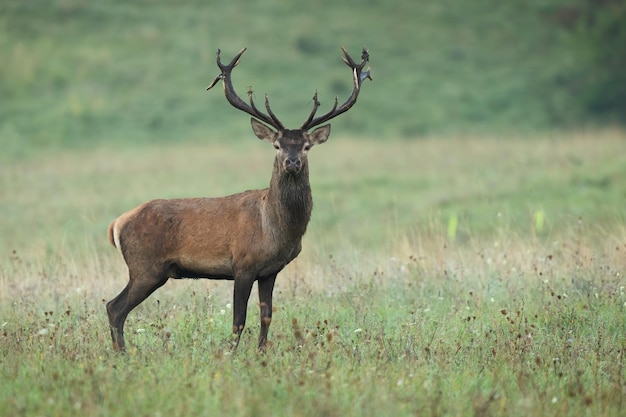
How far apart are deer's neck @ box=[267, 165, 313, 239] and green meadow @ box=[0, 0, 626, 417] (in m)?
0.86

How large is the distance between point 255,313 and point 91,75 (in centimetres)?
2877

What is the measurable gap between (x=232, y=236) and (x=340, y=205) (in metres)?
12.3

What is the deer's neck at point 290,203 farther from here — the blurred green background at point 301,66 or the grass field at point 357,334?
the blurred green background at point 301,66

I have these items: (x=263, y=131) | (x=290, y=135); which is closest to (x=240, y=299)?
(x=290, y=135)

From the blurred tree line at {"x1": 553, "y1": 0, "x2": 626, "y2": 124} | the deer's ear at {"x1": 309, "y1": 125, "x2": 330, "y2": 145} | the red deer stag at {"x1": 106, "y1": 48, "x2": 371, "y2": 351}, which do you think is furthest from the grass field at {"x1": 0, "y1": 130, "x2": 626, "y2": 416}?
the blurred tree line at {"x1": 553, "y1": 0, "x2": 626, "y2": 124}

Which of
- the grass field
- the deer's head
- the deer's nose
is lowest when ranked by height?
the grass field

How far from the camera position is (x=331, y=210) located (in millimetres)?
19875

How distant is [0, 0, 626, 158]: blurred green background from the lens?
3294 cm

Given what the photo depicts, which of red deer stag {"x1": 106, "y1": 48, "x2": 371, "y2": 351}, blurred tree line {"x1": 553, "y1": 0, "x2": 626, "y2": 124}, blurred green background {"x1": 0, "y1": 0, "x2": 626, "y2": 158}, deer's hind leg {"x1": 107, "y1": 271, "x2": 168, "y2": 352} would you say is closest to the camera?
red deer stag {"x1": 106, "y1": 48, "x2": 371, "y2": 351}

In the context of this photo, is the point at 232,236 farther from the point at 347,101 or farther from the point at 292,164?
the point at 347,101

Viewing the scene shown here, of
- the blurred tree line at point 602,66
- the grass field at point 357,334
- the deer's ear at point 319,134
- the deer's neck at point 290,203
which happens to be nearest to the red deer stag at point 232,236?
the deer's neck at point 290,203

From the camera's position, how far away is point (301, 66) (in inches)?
1492

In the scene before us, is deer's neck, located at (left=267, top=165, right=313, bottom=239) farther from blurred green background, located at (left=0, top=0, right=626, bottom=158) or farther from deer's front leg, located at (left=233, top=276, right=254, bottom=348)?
blurred green background, located at (left=0, top=0, right=626, bottom=158)

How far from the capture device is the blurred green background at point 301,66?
32938 millimetres
